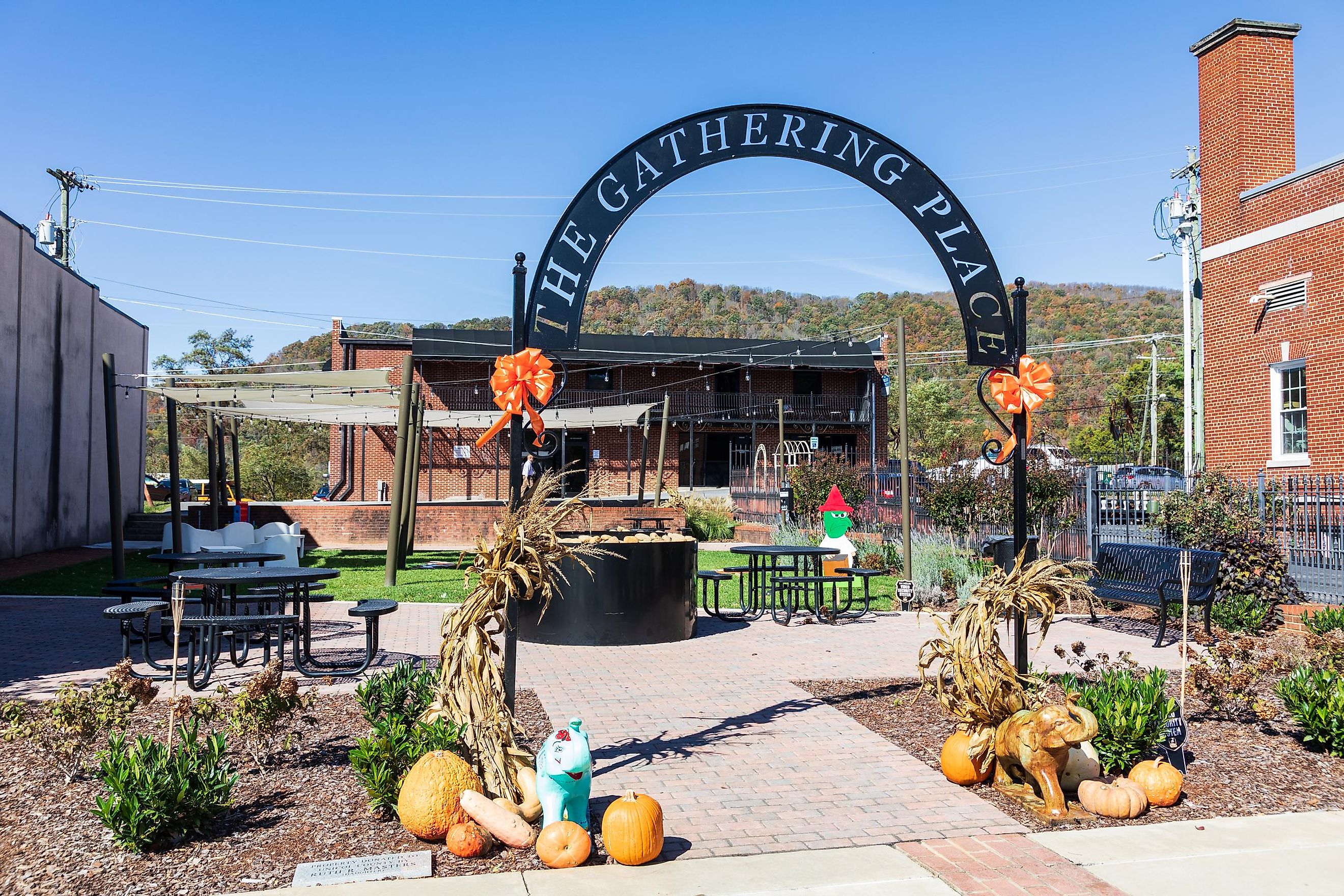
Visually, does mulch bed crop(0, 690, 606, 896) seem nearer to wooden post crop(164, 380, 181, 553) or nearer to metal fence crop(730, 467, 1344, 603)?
metal fence crop(730, 467, 1344, 603)

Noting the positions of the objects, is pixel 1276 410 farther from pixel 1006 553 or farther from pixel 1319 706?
pixel 1319 706

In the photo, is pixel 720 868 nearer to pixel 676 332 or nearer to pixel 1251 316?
pixel 1251 316

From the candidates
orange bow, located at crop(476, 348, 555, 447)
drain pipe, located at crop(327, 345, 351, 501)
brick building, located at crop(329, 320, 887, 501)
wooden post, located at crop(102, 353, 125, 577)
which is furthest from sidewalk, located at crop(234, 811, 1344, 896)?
drain pipe, located at crop(327, 345, 351, 501)

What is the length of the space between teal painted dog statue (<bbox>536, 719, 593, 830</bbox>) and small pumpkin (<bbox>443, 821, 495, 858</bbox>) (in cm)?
29

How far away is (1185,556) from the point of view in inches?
274

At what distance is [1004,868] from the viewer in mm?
4160

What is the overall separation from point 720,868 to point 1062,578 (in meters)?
2.63

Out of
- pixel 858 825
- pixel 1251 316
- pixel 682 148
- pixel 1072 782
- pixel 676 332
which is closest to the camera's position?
pixel 858 825

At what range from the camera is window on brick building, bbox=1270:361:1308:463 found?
17734 mm

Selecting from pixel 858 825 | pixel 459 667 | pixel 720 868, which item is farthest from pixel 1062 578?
pixel 459 667

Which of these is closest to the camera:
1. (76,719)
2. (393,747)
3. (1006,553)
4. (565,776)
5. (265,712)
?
(565,776)

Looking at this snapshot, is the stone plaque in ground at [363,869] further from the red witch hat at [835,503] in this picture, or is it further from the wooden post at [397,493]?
the red witch hat at [835,503]

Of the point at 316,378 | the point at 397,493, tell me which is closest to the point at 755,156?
the point at 397,493

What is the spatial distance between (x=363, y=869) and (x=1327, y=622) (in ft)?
30.1
